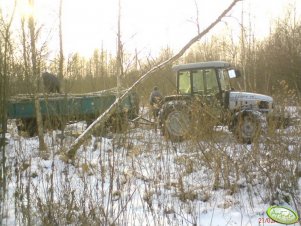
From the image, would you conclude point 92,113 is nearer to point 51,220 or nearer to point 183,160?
point 183,160

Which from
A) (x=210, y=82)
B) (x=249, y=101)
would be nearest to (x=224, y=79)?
(x=210, y=82)

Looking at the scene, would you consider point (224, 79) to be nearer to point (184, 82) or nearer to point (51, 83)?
point (184, 82)

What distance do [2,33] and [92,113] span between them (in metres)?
6.85

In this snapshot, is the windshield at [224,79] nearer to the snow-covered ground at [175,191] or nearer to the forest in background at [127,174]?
the forest in background at [127,174]

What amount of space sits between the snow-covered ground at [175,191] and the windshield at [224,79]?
9.56ft

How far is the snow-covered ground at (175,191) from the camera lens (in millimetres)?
3227

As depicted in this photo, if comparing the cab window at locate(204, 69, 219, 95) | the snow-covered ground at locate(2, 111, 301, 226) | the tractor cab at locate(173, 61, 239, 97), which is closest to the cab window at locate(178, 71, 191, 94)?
the tractor cab at locate(173, 61, 239, 97)

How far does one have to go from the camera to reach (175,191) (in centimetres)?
395

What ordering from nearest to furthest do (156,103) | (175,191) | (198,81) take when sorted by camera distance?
1. (175,191)
2. (156,103)
3. (198,81)

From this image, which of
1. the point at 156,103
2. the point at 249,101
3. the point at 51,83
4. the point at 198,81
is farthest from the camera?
the point at 51,83

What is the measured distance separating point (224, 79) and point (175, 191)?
4.49 metres

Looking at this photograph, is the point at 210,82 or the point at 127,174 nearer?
the point at 127,174

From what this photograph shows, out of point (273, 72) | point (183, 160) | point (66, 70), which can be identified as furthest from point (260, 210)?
point (273, 72)

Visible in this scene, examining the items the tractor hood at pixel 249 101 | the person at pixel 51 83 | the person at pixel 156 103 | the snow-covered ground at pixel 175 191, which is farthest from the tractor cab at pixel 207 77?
the person at pixel 51 83
